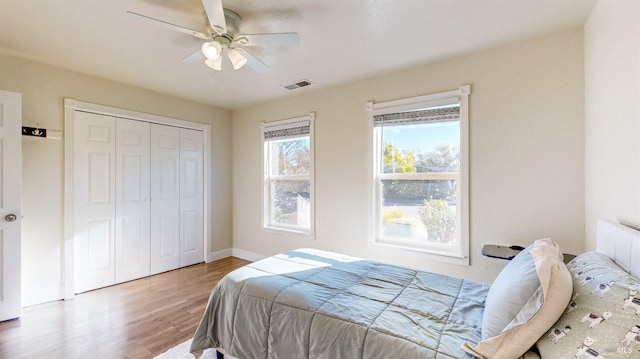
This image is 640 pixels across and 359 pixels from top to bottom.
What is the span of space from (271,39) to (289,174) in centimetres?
235

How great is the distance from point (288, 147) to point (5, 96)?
9.42ft

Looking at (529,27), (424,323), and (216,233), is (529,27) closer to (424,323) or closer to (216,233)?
(424,323)

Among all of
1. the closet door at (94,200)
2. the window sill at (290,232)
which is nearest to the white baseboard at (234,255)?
the window sill at (290,232)

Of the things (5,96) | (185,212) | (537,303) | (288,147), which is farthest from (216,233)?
(537,303)

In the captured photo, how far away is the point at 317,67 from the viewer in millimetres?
2936

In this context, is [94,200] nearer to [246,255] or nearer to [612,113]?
[246,255]

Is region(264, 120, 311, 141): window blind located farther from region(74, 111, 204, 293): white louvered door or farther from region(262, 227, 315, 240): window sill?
region(262, 227, 315, 240): window sill

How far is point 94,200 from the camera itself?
3260 mm

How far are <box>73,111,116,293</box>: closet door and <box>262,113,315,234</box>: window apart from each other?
192 cm

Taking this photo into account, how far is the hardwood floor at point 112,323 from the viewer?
2102 millimetres

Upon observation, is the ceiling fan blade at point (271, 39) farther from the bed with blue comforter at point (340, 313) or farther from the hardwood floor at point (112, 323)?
the hardwood floor at point (112, 323)

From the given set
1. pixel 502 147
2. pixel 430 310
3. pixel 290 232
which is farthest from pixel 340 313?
pixel 290 232

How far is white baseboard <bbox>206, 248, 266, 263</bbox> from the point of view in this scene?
4371 mm

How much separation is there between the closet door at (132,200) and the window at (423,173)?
295 centimetres
